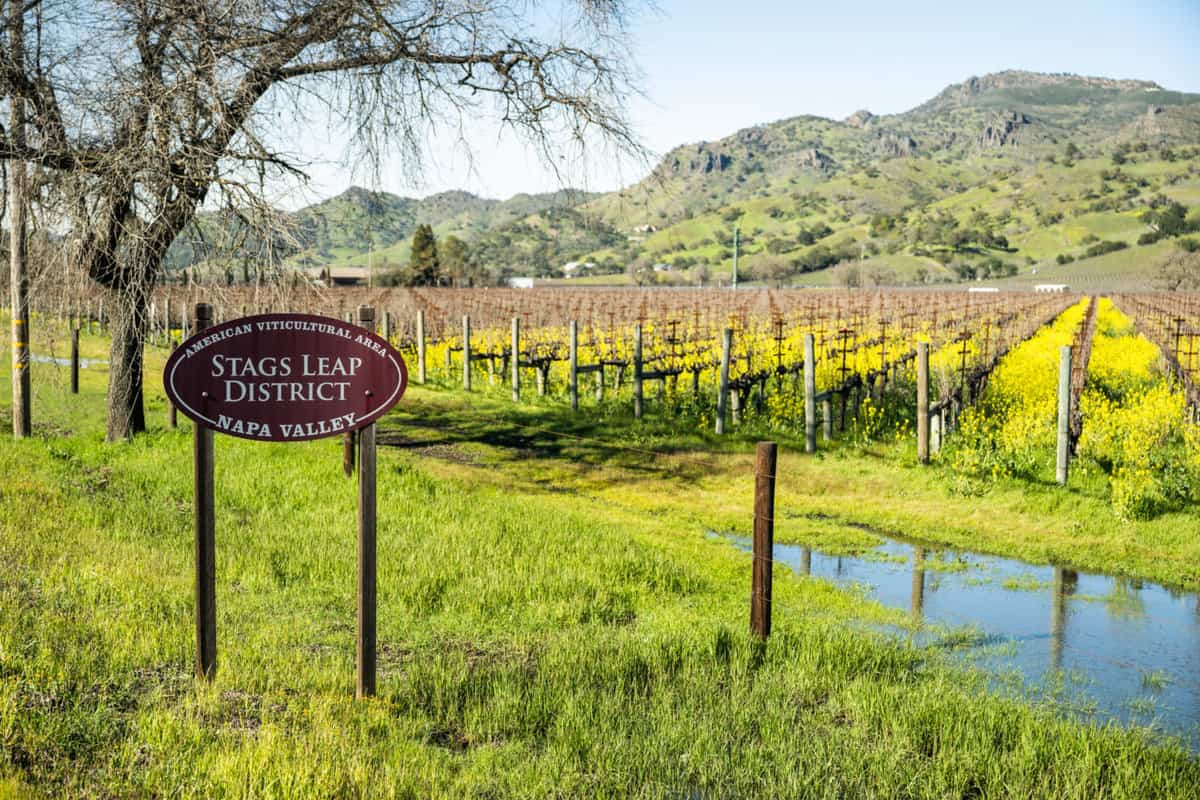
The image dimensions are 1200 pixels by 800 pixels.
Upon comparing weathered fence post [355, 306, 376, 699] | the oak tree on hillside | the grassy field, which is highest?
the oak tree on hillside

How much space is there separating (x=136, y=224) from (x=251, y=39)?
2.46 m

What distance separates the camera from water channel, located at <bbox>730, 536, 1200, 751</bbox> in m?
6.48

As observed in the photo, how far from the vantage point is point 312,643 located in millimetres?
6188

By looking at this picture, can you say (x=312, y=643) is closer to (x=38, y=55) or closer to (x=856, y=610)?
(x=856, y=610)

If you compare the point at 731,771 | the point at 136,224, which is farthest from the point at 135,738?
the point at 136,224

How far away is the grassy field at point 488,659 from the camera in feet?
14.1

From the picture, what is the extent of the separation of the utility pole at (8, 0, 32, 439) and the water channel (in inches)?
380

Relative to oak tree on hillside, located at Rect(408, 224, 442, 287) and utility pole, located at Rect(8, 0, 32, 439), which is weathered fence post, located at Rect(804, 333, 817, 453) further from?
oak tree on hillside, located at Rect(408, 224, 442, 287)

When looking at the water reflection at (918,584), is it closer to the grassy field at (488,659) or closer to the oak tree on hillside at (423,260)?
the grassy field at (488,659)

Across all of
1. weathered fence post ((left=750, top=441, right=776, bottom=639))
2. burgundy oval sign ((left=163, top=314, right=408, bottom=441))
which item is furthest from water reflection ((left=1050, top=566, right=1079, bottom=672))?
burgundy oval sign ((left=163, top=314, right=408, bottom=441))

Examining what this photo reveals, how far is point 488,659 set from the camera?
241 inches

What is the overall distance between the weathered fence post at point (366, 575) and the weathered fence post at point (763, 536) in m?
2.24

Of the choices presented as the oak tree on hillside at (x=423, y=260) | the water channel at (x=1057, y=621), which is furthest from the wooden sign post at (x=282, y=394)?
the oak tree on hillside at (x=423, y=260)

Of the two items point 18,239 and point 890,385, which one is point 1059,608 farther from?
point 18,239
